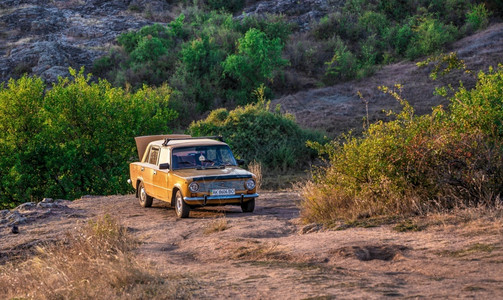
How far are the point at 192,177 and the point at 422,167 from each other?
4.82 m

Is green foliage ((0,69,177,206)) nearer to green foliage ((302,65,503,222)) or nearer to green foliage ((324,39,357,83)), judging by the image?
green foliage ((302,65,503,222))

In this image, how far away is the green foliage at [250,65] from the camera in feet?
138

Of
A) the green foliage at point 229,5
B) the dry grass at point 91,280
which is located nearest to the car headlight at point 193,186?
the dry grass at point 91,280

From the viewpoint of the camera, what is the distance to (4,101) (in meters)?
26.0

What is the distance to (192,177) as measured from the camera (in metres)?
13.5

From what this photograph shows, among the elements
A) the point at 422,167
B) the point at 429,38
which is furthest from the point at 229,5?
the point at 422,167

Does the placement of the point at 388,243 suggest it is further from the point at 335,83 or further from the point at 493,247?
the point at 335,83

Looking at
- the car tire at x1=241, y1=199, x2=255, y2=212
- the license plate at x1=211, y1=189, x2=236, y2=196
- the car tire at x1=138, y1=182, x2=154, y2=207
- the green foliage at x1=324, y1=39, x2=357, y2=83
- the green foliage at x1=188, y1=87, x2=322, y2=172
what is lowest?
the green foliage at x1=188, y1=87, x2=322, y2=172

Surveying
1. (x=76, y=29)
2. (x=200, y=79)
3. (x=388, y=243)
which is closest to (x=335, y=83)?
(x=200, y=79)

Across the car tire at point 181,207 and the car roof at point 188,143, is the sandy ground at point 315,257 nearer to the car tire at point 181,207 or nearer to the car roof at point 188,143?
the car tire at point 181,207

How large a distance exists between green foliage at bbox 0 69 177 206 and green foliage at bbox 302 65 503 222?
14.4 metres

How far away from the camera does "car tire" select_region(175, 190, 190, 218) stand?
45.1ft

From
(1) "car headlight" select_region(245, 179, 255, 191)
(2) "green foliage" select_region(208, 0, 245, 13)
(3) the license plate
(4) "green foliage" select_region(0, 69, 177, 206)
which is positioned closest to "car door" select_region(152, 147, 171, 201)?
(3) the license plate

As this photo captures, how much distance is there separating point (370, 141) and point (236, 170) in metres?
3.56
